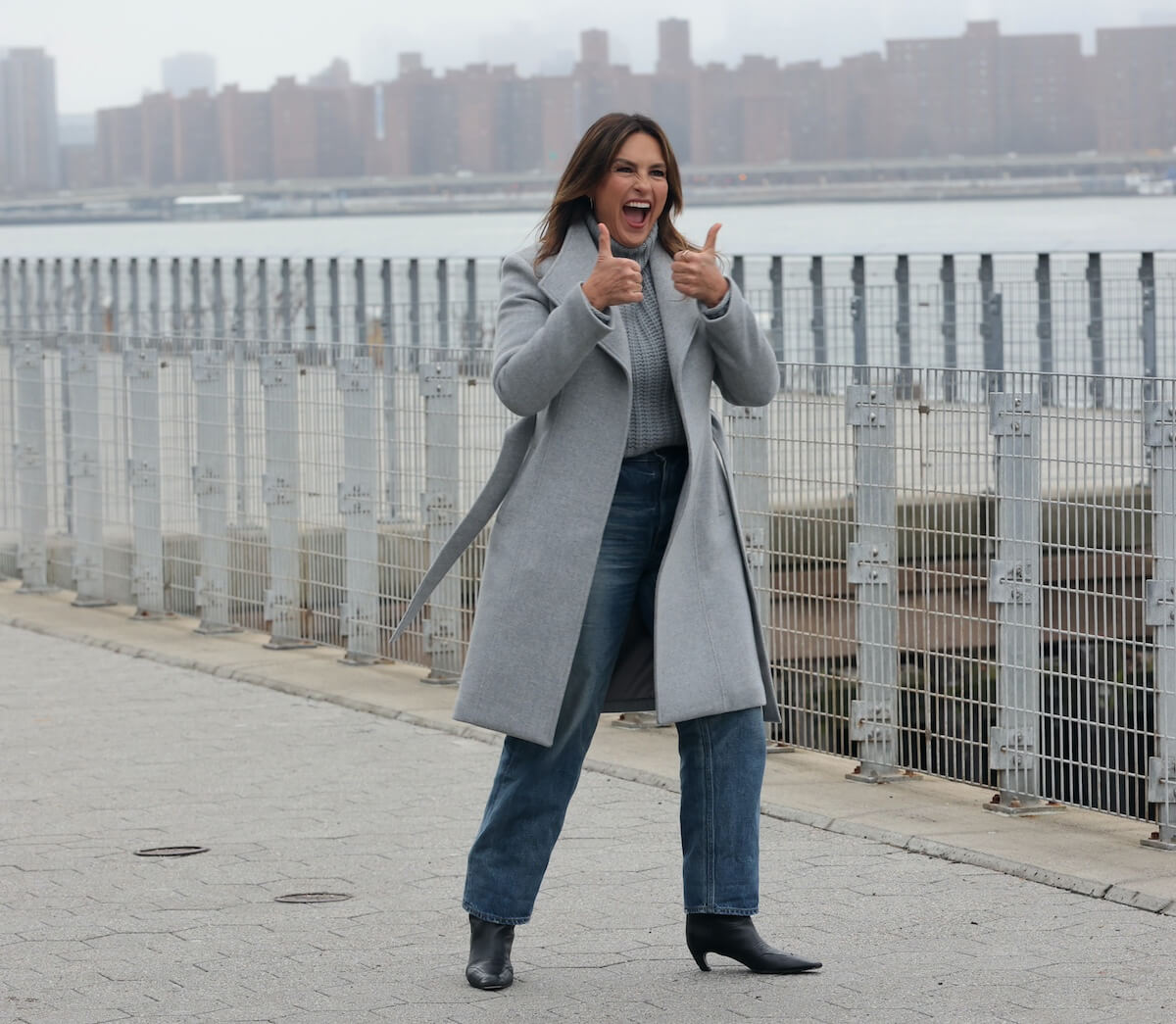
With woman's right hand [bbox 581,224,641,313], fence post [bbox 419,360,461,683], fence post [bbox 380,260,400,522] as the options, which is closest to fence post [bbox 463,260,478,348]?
fence post [bbox 380,260,400,522]

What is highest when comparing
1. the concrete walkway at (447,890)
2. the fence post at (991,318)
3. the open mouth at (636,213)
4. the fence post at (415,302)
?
Answer: the fence post at (415,302)

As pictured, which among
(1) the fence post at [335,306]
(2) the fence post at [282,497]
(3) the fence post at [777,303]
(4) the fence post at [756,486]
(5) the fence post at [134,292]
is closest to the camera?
(4) the fence post at [756,486]

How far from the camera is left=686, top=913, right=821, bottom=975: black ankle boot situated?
4.75m

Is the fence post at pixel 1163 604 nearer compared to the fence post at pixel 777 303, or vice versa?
the fence post at pixel 1163 604

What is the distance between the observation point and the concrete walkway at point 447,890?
467cm

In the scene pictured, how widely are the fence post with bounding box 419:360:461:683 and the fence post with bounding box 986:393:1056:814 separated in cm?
281

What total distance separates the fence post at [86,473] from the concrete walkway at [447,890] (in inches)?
124

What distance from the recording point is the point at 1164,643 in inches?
231

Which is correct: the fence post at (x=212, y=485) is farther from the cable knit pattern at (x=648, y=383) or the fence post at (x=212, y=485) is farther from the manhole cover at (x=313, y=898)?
the cable knit pattern at (x=648, y=383)

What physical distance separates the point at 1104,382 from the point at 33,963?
10.8 ft

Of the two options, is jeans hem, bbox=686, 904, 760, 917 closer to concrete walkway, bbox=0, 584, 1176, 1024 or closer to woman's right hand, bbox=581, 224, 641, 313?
concrete walkway, bbox=0, 584, 1176, 1024

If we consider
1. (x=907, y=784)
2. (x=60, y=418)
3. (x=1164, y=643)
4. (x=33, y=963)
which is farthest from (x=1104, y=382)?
(x=60, y=418)

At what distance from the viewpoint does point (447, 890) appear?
5621mm

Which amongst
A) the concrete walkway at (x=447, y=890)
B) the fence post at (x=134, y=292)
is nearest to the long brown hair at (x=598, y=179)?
the concrete walkway at (x=447, y=890)
